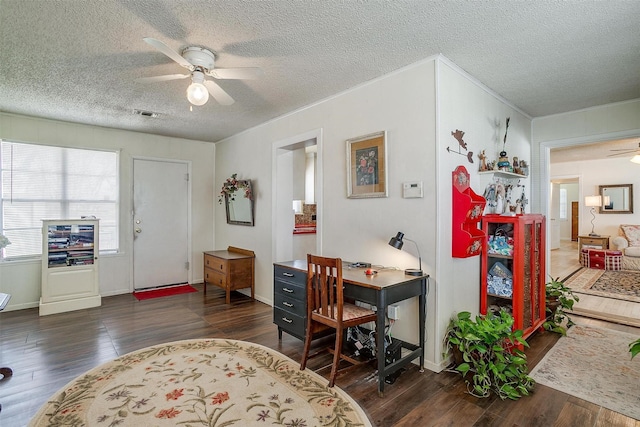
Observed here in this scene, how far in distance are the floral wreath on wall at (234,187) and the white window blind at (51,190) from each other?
164cm

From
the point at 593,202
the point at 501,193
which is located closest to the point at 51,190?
the point at 501,193

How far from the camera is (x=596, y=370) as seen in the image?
8.50 ft

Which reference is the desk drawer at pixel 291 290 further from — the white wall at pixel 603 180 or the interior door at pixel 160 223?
the white wall at pixel 603 180

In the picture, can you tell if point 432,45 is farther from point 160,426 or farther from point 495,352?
point 160,426

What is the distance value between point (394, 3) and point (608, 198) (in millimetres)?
8357

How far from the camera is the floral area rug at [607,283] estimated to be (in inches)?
189

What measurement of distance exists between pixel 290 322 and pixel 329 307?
2.21 feet

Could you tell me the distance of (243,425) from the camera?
1905mm

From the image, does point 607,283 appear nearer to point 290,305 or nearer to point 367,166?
point 367,166

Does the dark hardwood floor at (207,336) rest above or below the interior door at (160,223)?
below

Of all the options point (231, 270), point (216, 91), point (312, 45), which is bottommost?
point (231, 270)

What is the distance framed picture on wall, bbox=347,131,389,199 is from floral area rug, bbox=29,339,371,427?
1641 millimetres

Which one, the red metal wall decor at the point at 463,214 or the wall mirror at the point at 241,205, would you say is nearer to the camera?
the red metal wall decor at the point at 463,214

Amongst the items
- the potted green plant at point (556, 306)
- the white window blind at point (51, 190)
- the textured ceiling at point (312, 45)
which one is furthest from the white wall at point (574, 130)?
the white window blind at point (51, 190)
